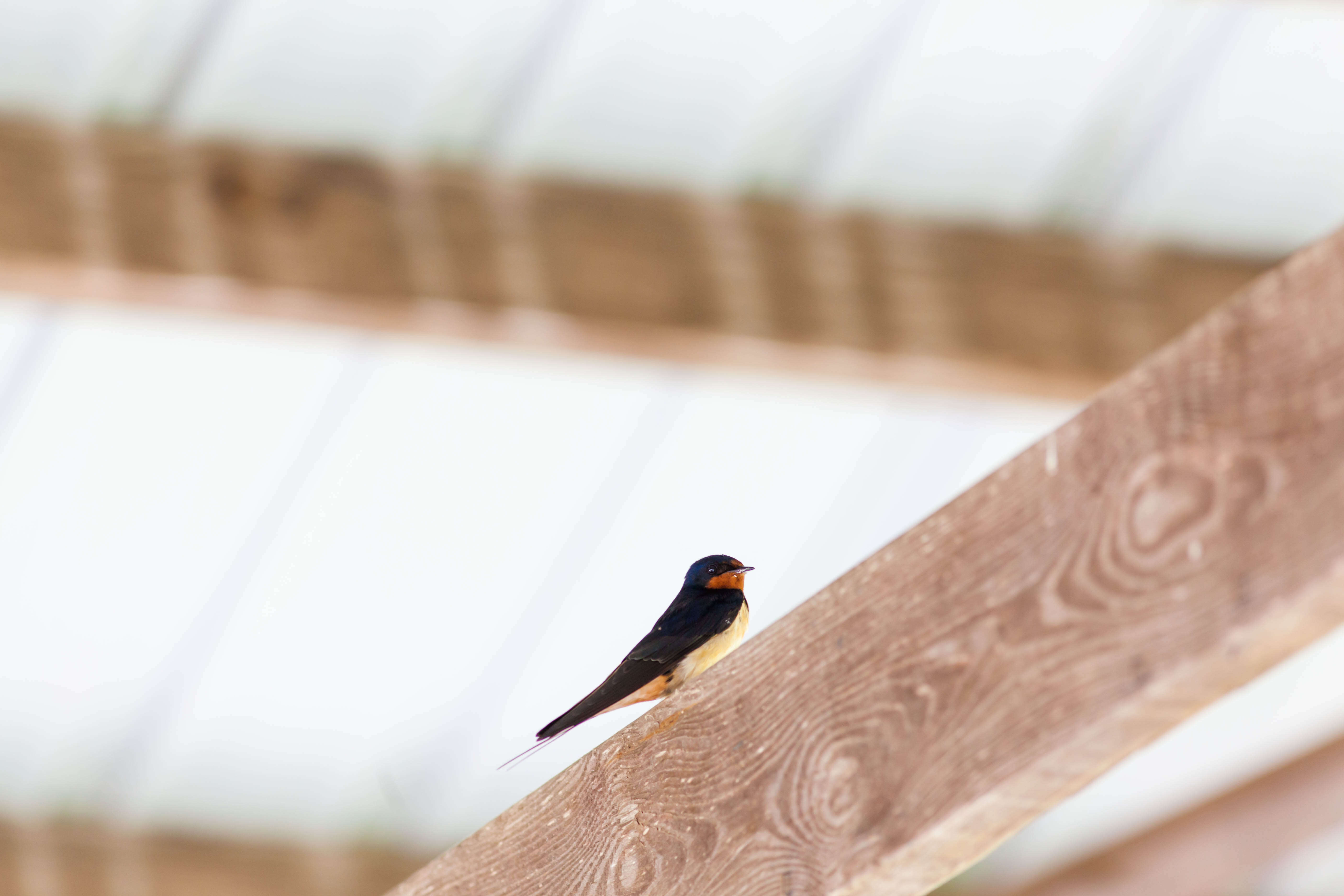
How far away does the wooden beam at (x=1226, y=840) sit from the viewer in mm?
5172


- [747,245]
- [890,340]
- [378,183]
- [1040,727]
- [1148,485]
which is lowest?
[1040,727]

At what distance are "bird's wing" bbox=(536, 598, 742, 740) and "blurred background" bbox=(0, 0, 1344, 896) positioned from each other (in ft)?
5.14

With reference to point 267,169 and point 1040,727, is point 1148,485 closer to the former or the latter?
point 1040,727

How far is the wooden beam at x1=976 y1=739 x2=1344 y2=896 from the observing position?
5172 millimetres

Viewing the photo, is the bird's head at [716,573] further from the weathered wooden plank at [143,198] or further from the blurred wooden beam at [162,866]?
the blurred wooden beam at [162,866]

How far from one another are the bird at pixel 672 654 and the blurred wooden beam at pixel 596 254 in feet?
5.03

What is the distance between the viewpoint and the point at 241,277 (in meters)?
3.11

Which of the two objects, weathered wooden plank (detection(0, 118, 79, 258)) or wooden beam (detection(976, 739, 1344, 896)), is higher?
weathered wooden plank (detection(0, 118, 79, 258))

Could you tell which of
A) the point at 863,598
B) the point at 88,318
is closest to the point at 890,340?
the point at 88,318

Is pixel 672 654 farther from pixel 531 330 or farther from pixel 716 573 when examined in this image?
pixel 531 330

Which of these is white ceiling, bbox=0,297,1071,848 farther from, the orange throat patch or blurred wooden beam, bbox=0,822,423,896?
the orange throat patch

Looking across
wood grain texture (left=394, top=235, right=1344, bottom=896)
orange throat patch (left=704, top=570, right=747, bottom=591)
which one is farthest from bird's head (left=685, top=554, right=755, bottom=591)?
wood grain texture (left=394, top=235, right=1344, bottom=896)

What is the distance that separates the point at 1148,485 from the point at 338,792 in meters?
3.99

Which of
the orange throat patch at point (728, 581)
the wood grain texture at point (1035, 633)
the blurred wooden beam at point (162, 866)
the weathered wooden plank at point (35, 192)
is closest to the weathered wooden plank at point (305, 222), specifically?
the weathered wooden plank at point (35, 192)
